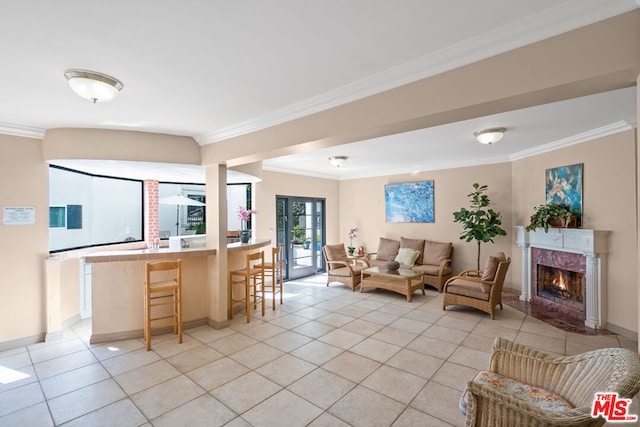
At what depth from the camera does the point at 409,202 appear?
713cm

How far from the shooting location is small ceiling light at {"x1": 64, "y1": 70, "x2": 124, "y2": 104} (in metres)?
2.25

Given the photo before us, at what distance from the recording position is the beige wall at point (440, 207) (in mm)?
5902

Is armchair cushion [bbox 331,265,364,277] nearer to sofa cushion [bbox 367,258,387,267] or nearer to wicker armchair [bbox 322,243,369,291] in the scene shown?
wicker armchair [bbox 322,243,369,291]

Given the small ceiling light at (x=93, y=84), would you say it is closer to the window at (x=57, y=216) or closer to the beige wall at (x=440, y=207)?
the window at (x=57, y=216)

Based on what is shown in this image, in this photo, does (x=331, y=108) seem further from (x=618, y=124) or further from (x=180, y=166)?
(x=618, y=124)

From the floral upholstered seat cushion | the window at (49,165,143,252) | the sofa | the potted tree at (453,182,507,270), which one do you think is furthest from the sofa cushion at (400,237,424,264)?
the window at (49,165,143,252)

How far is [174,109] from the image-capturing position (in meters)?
3.09

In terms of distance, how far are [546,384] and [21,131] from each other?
230 inches

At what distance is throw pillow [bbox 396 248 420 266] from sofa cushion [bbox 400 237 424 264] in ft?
0.38

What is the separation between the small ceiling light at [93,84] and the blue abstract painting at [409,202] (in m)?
6.07

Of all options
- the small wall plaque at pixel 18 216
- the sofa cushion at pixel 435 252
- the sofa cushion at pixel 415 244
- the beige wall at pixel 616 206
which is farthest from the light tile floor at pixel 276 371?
the sofa cushion at pixel 415 244
